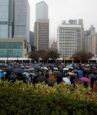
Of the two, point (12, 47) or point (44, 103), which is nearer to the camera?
point (44, 103)

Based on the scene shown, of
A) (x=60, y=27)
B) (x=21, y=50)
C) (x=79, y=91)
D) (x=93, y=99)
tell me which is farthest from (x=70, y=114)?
(x=60, y=27)

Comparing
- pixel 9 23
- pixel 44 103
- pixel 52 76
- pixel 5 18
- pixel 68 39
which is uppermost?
pixel 5 18

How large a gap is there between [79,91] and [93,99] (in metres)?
0.66

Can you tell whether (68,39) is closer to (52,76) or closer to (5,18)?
(5,18)

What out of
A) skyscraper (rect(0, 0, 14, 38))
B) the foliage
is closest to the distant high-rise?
skyscraper (rect(0, 0, 14, 38))

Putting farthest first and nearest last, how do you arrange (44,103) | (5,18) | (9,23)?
1. (9,23)
2. (5,18)
3. (44,103)

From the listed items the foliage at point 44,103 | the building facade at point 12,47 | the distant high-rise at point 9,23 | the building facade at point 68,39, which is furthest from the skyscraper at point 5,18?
the foliage at point 44,103

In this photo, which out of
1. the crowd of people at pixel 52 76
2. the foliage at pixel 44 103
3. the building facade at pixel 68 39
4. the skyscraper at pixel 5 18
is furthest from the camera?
the skyscraper at pixel 5 18

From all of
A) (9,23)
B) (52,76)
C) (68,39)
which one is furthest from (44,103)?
(9,23)

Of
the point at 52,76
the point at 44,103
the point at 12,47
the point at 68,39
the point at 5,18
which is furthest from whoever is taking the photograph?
the point at 5,18

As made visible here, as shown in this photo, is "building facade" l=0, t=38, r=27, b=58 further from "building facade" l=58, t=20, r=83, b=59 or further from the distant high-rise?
the distant high-rise

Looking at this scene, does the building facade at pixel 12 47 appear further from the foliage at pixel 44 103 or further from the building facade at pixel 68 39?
the foliage at pixel 44 103

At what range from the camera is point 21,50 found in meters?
146

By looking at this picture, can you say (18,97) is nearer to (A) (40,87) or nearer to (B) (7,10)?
(A) (40,87)
